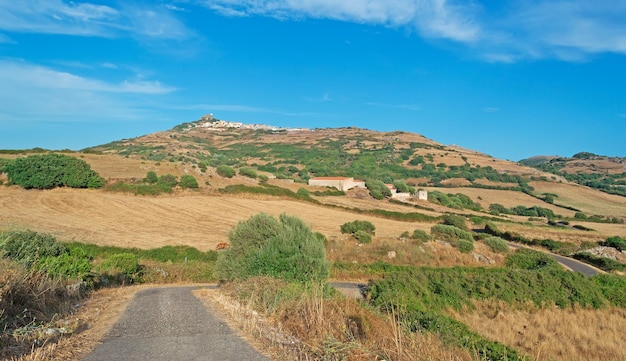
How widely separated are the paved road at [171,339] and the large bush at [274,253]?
2686 millimetres

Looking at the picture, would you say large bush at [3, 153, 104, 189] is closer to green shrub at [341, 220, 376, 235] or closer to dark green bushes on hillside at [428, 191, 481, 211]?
green shrub at [341, 220, 376, 235]

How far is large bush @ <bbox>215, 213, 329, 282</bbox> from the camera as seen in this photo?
11875 millimetres

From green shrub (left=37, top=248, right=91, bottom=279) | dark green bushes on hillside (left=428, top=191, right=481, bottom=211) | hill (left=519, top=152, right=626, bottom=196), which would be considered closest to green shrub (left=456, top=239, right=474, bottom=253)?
green shrub (left=37, top=248, right=91, bottom=279)

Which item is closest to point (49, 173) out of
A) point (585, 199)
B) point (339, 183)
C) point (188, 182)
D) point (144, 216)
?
point (144, 216)

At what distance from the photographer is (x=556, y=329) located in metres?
18.2

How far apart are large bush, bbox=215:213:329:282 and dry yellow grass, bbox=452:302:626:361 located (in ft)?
23.5

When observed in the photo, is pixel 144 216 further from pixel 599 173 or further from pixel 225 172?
pixel 599 173

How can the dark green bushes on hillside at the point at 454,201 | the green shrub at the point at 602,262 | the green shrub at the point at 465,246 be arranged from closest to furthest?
the green shrub at the point at 602,262 < the green shrub at the point at 465,246 < the dark green bushes on hillside at the point at 454,201

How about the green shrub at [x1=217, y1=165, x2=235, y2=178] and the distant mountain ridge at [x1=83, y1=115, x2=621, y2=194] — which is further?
the distant mountain ridge at [x1=83, y1=115, x2=621, y2=194]

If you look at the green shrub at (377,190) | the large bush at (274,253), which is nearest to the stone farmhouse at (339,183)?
the green shrub at (377,190)

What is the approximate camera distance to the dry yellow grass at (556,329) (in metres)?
14.6

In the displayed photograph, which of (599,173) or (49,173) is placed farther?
(599,173)

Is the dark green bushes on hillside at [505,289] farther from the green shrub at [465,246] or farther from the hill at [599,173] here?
the hill at [599,173]

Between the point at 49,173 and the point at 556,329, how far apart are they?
52.7 m
